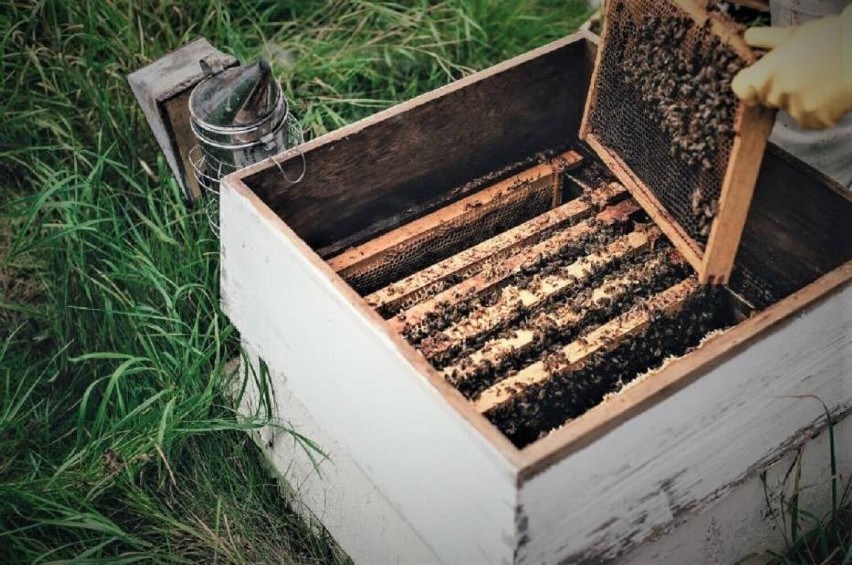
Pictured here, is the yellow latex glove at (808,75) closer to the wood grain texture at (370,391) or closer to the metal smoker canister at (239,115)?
the wood grain texture at (370,391)

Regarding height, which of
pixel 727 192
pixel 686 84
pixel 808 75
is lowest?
pixel 727 192

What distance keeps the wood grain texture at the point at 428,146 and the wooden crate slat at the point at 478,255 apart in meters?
0.28

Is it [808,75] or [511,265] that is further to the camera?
[511,265]

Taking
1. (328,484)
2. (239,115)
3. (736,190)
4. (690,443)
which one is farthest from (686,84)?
(328,484)

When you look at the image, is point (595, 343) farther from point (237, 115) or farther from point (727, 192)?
point (237, 115)

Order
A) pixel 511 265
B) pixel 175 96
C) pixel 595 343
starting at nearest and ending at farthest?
pixel 595 343
pixel 511 265
pixel 175 96

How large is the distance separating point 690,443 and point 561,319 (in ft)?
1.65

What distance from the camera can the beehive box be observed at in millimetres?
1738

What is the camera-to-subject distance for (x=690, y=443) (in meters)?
1.88

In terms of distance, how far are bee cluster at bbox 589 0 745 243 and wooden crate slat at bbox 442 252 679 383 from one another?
19cm

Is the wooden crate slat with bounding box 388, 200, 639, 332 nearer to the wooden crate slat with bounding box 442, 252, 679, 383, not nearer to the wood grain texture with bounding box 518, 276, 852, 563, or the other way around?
the wooden crate slat with bounding box 442, 252, 679, 383

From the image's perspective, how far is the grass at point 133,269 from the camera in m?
2.62

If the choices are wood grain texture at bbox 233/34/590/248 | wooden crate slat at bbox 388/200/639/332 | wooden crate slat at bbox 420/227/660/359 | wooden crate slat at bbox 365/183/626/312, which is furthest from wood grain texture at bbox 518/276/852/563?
wood grain texture at bbox 233/34/590/248

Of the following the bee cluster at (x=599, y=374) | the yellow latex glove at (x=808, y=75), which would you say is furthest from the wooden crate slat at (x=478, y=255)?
the yellow latex glove at (x=808, y=75)
